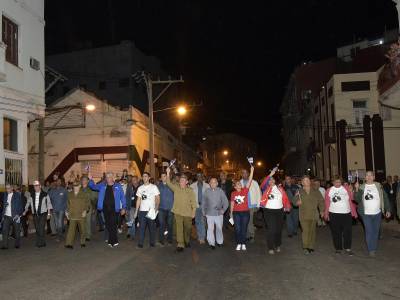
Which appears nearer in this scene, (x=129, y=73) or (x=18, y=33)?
(x=18, y=33)

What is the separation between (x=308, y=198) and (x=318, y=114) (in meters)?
30.0

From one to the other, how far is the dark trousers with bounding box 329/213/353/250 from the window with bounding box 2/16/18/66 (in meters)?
13.5

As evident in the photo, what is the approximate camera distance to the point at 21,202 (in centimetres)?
1390

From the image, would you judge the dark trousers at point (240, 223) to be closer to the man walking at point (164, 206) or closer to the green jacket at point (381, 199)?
the man walking at point (164, 206)

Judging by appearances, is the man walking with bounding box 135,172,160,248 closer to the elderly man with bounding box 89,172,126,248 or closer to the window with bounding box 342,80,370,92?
the elderly man with bounding box 89,172,126,248

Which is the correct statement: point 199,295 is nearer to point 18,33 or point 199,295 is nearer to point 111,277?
point 111,277

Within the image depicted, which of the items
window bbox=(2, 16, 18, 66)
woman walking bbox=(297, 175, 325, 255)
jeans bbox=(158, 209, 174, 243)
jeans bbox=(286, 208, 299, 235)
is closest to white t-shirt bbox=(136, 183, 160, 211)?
jeans bbox=(158, 209, 174, 243)

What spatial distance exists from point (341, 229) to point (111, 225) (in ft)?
18.2

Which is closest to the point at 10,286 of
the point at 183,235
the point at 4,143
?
the point at 183,235

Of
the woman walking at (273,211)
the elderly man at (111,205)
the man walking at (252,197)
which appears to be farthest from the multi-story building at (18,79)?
the woman walking at (273,211)

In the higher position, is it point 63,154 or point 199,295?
point 63,154

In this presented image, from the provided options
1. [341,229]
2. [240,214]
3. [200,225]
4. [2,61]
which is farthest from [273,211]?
[2,61]

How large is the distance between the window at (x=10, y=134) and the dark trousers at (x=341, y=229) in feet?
42.7

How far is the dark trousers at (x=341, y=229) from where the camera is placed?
11016 millimetres
